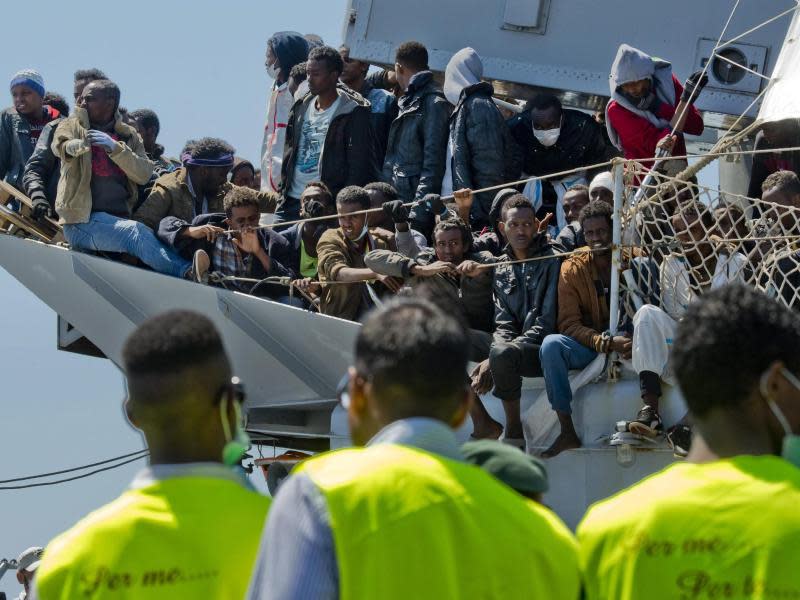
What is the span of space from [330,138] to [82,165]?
1.78m

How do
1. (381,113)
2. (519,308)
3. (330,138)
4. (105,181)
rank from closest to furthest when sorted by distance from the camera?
(519,308)
(105,181)
(330,138)
(381,113)

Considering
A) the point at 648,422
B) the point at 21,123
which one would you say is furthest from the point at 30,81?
the point at 648,422

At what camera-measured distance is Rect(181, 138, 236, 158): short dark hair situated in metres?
11.1

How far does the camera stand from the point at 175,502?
3.23m

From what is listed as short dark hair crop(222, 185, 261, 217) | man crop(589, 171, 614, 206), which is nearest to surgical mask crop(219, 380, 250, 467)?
man crop(589, 171, 614, 206)

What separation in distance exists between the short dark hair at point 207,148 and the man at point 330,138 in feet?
1.82

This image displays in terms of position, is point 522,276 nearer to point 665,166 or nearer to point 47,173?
point 665,166

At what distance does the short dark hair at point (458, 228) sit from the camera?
915 cm

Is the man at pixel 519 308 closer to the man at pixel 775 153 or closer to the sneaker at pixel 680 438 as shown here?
the sneaker at pixel 680 438

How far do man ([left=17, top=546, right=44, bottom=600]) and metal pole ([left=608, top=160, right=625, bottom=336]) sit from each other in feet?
12.7

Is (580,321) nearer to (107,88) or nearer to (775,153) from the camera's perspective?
(775,153)

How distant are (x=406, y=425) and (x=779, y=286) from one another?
5682mm

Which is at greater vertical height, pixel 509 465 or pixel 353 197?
pixel 509 465

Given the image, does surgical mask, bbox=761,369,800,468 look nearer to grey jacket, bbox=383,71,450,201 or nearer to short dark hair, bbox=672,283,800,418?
short dark hair, bbox=672,283,800,418
